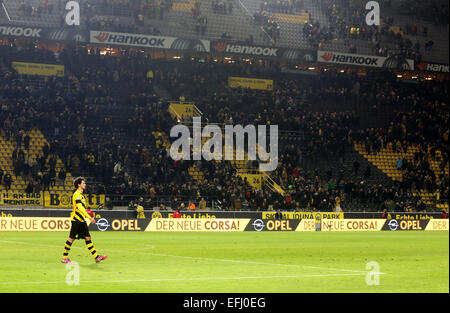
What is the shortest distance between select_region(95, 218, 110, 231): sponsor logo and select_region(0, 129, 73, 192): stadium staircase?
165 inches

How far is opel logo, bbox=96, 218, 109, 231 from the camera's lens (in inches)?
1530

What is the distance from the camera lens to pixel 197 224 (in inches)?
1647

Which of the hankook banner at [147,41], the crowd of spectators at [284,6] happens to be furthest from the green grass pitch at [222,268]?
the crowd of spectators at [284,6]

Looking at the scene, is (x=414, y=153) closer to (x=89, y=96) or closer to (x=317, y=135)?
(x=317, y=135)

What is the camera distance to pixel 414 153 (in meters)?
54.2

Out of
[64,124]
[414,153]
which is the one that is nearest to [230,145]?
[64,124]

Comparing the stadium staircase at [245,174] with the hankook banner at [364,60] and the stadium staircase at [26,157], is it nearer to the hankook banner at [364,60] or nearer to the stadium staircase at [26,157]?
the stadium staircase at [26,157]

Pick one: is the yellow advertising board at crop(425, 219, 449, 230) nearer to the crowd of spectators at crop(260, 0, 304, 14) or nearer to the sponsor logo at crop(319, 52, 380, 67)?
the sponsor logo at crop(319, 52, 380, 67)

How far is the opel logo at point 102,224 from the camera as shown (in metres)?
38.8

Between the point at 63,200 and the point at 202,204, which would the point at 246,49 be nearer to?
the point at 202,204

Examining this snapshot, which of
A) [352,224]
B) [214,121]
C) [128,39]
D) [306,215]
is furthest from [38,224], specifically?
[128,39]

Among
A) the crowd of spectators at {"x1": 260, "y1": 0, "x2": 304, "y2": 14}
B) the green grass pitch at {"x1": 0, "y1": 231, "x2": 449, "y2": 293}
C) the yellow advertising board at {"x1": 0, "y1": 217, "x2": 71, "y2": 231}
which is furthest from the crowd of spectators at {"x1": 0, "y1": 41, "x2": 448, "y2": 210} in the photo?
the green grass pitch at {"x1": 0, "y1": 231, "x2": 449, "y2": 293}

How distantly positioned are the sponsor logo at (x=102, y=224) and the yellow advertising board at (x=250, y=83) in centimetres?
2252

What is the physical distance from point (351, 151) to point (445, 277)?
119ft
